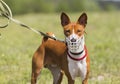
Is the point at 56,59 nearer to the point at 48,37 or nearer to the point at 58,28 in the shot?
the point at 48,37

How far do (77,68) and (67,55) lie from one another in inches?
12.3

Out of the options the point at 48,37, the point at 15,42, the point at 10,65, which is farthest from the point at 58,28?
the point at 48,37

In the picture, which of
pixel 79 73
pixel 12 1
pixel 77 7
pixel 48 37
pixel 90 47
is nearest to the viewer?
pixel 79 73

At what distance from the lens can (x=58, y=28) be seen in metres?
27.8

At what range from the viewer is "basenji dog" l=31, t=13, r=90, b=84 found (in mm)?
8414

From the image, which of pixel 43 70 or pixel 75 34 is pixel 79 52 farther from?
pixel 43 70

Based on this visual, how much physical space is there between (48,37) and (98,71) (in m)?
3.49

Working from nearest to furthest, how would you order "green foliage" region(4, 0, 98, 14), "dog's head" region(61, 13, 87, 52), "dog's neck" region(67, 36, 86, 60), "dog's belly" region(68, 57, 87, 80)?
"dog's head" region(61, 13, 87, 52), "dog's neck" region(67, 36, 86, 60), "dog's belly" region(68, 57, 87, 80), "green foliage" region(4, 0, 98, 14)

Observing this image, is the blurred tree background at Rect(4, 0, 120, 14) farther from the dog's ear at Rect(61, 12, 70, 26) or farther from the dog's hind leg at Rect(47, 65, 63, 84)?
the dog's ear at Rect(61, 12, 70, 26)

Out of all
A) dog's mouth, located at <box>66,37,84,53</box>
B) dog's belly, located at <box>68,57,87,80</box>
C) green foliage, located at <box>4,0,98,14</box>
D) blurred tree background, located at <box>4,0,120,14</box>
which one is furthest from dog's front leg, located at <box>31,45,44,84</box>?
green foliage, located at <box>4,0,98,14</box>

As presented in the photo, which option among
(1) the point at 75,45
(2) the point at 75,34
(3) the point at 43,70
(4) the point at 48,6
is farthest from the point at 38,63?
(4) the point at 48,6

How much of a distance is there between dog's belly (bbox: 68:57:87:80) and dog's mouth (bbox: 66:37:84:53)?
231 millimetres

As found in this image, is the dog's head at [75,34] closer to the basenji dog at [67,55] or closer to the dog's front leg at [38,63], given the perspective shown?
the basenji dog at [67,55]

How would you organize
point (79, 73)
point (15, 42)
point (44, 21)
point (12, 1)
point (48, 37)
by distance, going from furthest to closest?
point (12, 1), point (44, 21), point (15, 42), point (48, 37), point (79, 73)
